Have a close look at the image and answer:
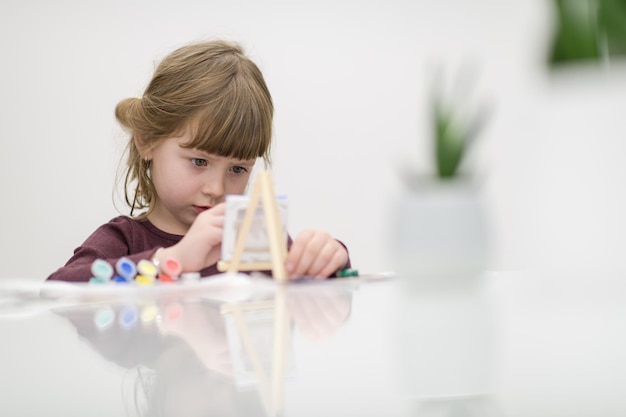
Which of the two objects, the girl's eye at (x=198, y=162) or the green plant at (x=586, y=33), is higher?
the green plant at (x=586, y=33)

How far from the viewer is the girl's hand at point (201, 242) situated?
131 cm

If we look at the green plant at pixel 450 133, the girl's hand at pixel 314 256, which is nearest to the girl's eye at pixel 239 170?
the girl's hand at pixel 314 256

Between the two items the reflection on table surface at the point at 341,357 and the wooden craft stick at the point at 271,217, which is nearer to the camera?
the reflection on table surface at the point at 341,357

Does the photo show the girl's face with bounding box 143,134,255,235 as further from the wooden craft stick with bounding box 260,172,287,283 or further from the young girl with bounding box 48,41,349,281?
the wooden craft stick with bounding box 260,172,287,283

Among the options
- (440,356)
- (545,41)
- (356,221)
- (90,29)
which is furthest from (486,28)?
(440,356)

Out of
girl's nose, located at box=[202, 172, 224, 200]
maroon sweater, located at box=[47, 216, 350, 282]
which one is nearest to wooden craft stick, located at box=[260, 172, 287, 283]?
maroon sweater, located at box=[47, 216, 350, 282]

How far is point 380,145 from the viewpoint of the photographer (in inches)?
131

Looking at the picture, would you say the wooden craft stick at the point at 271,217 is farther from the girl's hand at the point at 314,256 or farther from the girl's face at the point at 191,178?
the girl's face at the point at 191,178

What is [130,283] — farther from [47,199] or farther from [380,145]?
[380,145]

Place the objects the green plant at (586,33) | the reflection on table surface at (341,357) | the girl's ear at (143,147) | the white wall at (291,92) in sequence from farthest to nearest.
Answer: the white wall at (291,92) → the girl's ear at (143,147) → the green plant at (586,33) → the reflection on table surface at (341,357)

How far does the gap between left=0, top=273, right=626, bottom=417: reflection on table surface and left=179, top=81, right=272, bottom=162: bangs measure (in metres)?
1.21

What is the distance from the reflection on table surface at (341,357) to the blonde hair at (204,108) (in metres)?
1.24

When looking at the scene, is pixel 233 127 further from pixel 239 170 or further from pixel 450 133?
pixel 450 133

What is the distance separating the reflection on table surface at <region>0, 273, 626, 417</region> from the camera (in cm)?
28
